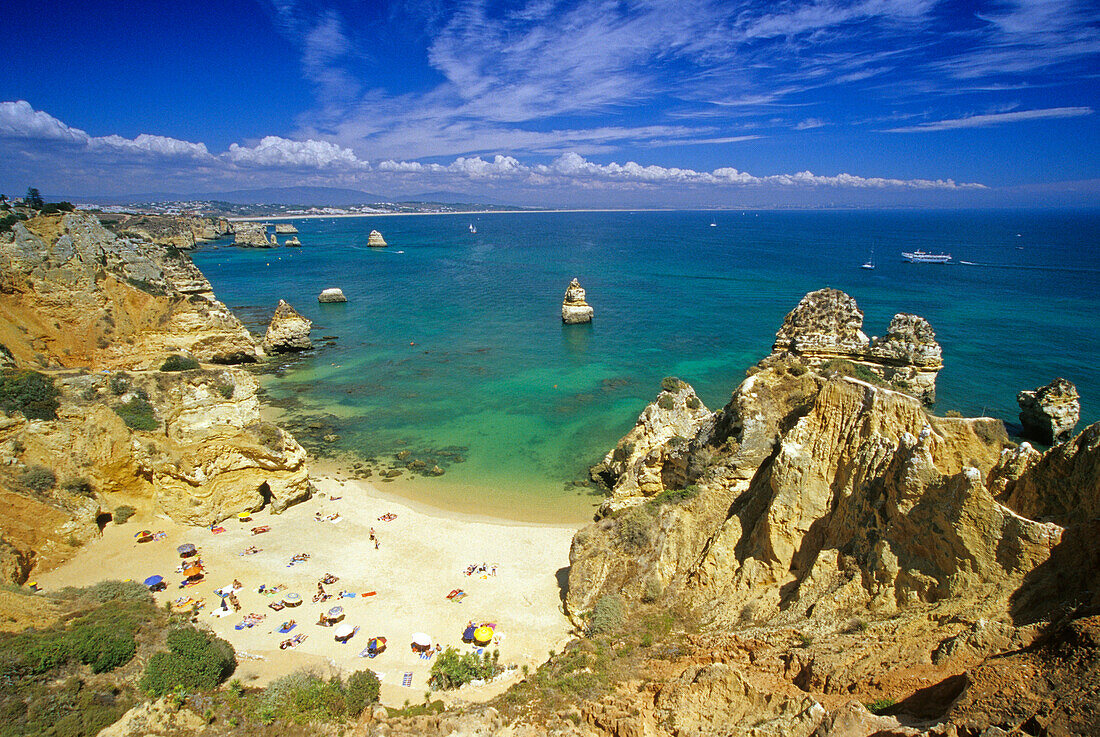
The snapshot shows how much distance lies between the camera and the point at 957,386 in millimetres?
39781

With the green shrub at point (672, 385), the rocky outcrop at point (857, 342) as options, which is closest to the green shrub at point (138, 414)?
the green shrub at point (672, 385)

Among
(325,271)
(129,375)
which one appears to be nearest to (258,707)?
(129,375)

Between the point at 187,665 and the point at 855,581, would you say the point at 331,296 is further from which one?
the point at 855,581

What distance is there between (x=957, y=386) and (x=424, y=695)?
43477 mm

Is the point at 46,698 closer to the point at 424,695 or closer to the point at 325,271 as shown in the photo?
the point at 424,695

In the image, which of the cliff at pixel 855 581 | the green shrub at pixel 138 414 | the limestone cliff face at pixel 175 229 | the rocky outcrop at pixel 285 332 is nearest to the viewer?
the cliff at pixel 855 581

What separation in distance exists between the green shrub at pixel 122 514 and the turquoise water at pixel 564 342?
11.1m

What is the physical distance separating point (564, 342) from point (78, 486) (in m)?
42.4

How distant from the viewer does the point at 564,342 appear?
57281mm

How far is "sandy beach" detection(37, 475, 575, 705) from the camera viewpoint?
53.6 ft

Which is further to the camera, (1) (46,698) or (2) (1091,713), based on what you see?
(1) (46,698)

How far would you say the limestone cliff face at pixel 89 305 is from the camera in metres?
31.3

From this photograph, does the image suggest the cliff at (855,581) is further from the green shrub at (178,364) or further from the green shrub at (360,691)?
the green shrub at (178,364)

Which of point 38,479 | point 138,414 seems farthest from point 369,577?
point 38,479
